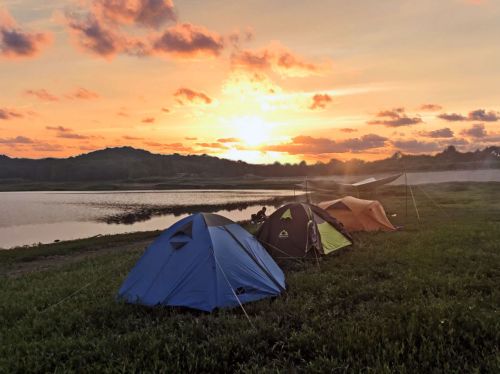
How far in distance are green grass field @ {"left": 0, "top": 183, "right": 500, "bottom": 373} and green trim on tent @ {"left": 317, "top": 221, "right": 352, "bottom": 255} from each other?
2.58 metres

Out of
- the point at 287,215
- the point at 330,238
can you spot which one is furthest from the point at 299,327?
the point at 330,238

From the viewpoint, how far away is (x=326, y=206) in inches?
901

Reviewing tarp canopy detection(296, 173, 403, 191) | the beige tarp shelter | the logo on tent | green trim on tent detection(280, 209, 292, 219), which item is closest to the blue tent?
the logo on tent

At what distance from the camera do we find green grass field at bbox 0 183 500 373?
250 inches

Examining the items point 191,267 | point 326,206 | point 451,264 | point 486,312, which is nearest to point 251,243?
point 191,267

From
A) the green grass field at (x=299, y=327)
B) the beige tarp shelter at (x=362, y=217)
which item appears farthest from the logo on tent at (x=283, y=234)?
the beige tarp shelter at (x=362, y=217)

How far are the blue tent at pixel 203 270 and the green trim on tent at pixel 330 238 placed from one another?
5.29 meters

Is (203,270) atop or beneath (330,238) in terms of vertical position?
atop

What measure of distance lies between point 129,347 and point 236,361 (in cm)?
224

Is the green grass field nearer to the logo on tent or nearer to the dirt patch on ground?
the logo on tent

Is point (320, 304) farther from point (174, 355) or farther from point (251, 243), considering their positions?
point (174, 355)

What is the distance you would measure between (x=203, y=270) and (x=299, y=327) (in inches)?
117

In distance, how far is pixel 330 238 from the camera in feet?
53.9

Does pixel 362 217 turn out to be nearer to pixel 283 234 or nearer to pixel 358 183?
pixel 283 234
